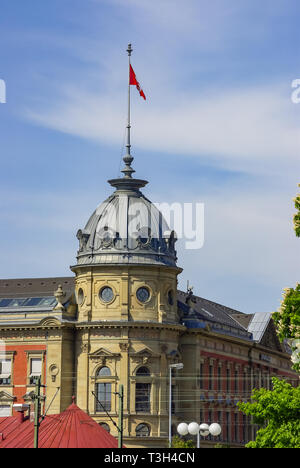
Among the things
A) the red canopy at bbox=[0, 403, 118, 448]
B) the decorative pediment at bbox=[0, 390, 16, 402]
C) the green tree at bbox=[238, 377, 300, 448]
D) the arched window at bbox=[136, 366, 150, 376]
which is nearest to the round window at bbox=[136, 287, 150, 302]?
the arched window at bbox=[136, 366, 150, 376]

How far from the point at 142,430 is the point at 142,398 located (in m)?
2.77

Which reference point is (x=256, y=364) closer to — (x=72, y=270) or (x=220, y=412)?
(x=220, y=412)

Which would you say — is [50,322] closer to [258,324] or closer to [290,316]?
[258,324]

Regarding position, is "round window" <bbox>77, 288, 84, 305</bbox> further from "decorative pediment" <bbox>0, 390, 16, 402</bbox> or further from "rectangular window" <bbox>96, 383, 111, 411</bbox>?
"decorative pediment" <bbox>0, 390, 16, 402</bbox>

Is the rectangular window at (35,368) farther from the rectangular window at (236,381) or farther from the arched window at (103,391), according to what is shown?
the rectangular window at (236,381)

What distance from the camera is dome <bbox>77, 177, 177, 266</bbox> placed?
105375 millimetres

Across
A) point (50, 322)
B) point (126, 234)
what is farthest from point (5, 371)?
point (126, 234)

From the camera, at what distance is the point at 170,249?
354 feet
